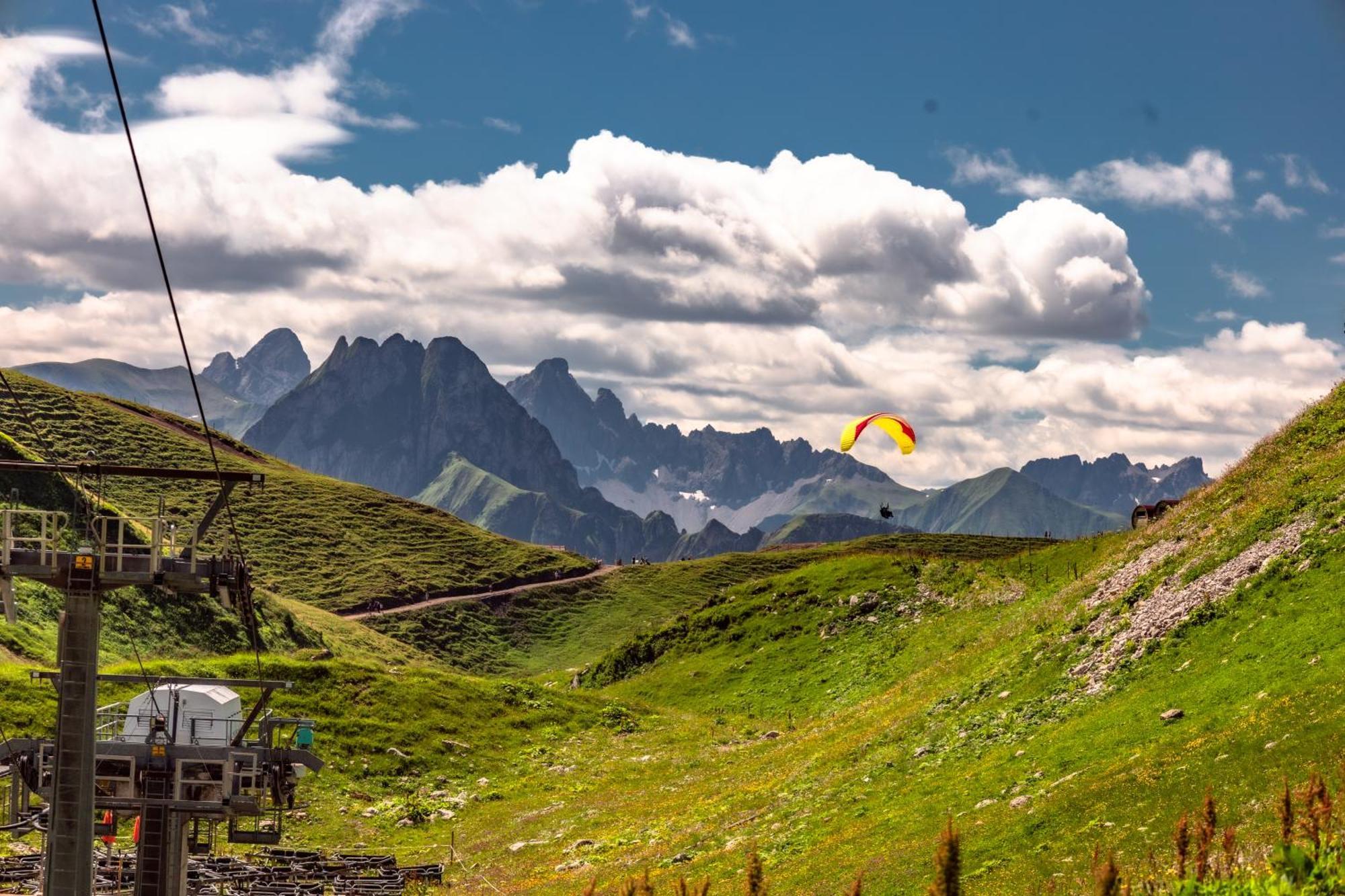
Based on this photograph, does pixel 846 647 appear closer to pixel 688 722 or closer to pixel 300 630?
pixel 688 722

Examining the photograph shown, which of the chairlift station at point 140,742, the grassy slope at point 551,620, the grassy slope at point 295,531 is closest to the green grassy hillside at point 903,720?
the chairlift station at point 140,742

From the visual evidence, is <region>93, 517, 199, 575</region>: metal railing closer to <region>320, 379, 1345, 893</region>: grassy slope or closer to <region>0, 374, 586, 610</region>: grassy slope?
<region>320, 379, 1345, 893</region>: grassy slope

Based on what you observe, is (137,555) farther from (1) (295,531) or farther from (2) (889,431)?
(1) (295,531)

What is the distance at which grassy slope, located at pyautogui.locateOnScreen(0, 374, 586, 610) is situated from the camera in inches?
6437

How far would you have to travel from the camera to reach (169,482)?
17688 cm

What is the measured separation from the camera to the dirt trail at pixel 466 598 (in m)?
154

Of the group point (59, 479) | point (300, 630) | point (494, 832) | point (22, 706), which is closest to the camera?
point (494, 832)

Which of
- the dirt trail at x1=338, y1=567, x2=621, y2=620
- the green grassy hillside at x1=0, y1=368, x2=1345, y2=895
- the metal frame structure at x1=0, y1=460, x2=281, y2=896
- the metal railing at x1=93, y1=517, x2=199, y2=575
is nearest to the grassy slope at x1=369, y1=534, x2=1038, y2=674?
the dirt trail at x1=338, y1=567, x2=621, y2=620

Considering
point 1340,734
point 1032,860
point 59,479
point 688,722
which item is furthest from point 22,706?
point 59,479

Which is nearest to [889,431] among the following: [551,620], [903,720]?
[903,720]

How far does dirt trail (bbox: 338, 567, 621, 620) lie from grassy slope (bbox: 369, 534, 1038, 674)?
1357mm

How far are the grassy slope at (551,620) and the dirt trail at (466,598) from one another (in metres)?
1.36

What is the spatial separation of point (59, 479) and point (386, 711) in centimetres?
7285

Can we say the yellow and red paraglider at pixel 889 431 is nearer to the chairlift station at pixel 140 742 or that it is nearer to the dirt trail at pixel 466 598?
the chairlift station at pixel 140 742
